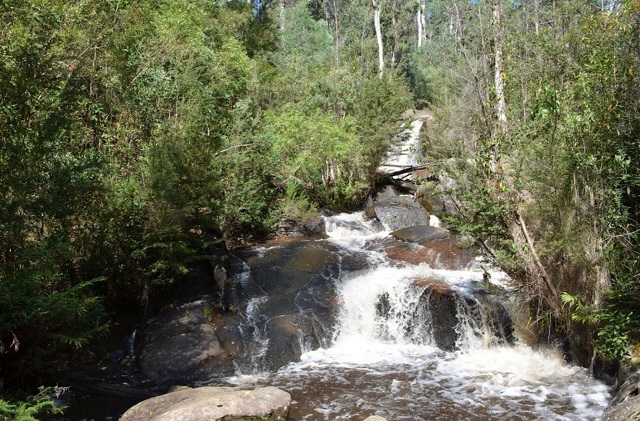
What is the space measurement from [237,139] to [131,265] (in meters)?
5.21

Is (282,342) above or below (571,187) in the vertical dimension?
below

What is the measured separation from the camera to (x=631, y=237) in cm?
654

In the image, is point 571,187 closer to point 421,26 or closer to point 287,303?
point 287,303

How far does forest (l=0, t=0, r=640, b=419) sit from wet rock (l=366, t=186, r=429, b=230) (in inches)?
41.4

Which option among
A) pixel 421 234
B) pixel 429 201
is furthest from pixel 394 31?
pixel 421 234

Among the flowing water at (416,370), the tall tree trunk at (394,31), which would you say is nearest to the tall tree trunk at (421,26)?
the tall tree trunk at (394,31)

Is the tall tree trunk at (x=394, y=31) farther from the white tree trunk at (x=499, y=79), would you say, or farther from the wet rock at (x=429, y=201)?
the white tree trunk at (x=499, y=79)

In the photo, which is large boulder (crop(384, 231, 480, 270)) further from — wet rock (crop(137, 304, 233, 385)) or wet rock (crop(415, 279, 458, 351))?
wet rock (crop(137, 304, 233, 385))

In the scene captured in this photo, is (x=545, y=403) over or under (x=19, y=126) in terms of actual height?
under

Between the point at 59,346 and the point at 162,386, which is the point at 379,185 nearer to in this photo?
the point at 162,386

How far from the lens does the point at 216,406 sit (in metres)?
5.97

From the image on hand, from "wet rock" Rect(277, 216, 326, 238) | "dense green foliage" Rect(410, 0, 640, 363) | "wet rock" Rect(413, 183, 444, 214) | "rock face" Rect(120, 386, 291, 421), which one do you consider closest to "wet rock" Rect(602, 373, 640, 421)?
"dense green foliage" Rect(410, 0, 640, 363)

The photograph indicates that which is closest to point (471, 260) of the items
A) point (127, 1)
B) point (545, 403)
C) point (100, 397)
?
point (545, 403)

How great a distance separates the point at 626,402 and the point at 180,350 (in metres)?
6.50
